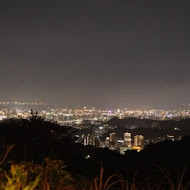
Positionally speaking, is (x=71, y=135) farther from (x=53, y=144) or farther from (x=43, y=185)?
(x=43, y=185)

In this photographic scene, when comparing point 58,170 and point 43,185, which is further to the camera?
point 58,170

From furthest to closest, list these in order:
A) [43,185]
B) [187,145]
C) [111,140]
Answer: [111,140] < [187,145] < [43,185]

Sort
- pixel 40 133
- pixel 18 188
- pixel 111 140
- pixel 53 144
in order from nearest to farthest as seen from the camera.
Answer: pixel 18 188 < pixel 53 144 < pixel 40 133 < pixel 111 140

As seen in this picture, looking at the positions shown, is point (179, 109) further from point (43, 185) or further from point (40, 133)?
point (43, 185)

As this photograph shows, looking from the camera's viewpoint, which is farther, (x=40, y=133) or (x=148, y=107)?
(x=148, y=107)

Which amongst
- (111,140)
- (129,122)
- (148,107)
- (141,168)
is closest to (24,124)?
(141,168)

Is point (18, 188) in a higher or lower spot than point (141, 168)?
higher

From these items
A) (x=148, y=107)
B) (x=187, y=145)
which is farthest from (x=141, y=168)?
(x=148, y=107)

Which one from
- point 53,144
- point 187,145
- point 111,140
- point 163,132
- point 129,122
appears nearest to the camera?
point 187,145

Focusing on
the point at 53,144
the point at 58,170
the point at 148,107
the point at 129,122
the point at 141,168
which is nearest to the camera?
the point at 58,170
